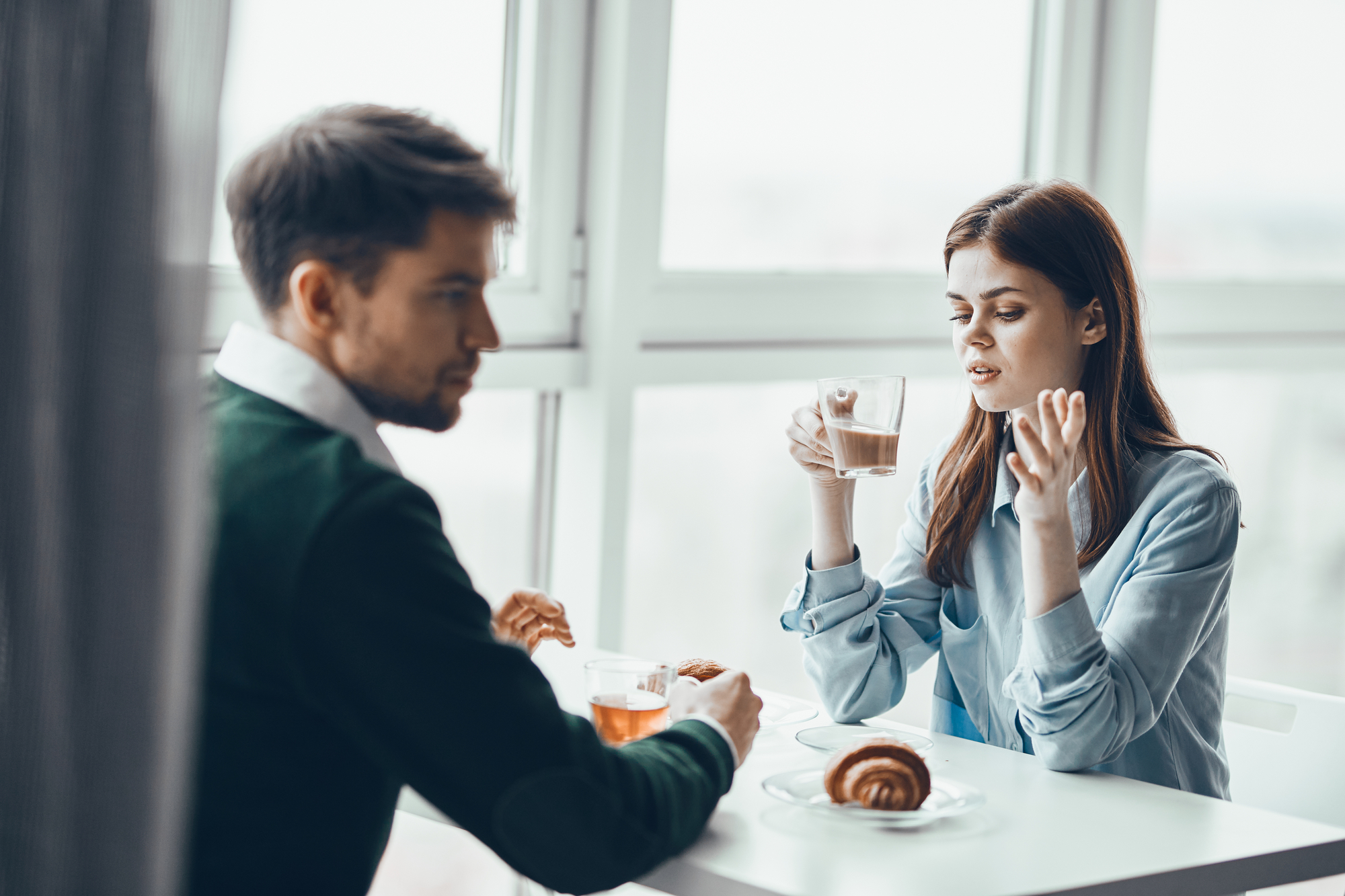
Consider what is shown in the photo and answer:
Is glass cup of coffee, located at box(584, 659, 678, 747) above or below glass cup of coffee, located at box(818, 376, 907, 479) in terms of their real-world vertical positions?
below

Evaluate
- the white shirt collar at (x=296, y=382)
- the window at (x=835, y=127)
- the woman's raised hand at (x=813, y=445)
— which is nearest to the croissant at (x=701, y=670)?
the woman's raised hand at (x=813, y=445)

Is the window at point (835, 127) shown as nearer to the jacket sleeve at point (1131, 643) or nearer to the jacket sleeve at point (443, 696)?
the jacket sleeve at point (1131, 643)

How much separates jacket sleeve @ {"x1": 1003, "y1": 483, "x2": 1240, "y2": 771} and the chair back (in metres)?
0.25

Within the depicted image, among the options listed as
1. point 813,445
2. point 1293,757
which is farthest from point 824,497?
point 1293,757

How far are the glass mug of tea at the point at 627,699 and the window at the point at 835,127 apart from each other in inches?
48.8

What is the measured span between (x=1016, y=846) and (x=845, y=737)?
1.13ft

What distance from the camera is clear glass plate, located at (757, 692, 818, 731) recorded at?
1590mm

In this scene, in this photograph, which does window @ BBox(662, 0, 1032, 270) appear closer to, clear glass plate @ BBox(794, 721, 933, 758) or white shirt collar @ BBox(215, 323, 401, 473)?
clear glass plate @ BBox(794, 721, 933, 758)

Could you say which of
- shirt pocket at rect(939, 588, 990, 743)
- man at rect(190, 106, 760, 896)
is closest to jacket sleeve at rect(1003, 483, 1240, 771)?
shirt pocket at rect(939, 588, 990, 743)

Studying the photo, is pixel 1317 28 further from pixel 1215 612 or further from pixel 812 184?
pixel 1215 612

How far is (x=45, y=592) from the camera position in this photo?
2.94ft

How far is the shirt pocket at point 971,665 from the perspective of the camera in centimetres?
176

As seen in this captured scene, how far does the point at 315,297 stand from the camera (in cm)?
107

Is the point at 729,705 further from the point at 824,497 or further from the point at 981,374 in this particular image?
the point at 981,374
